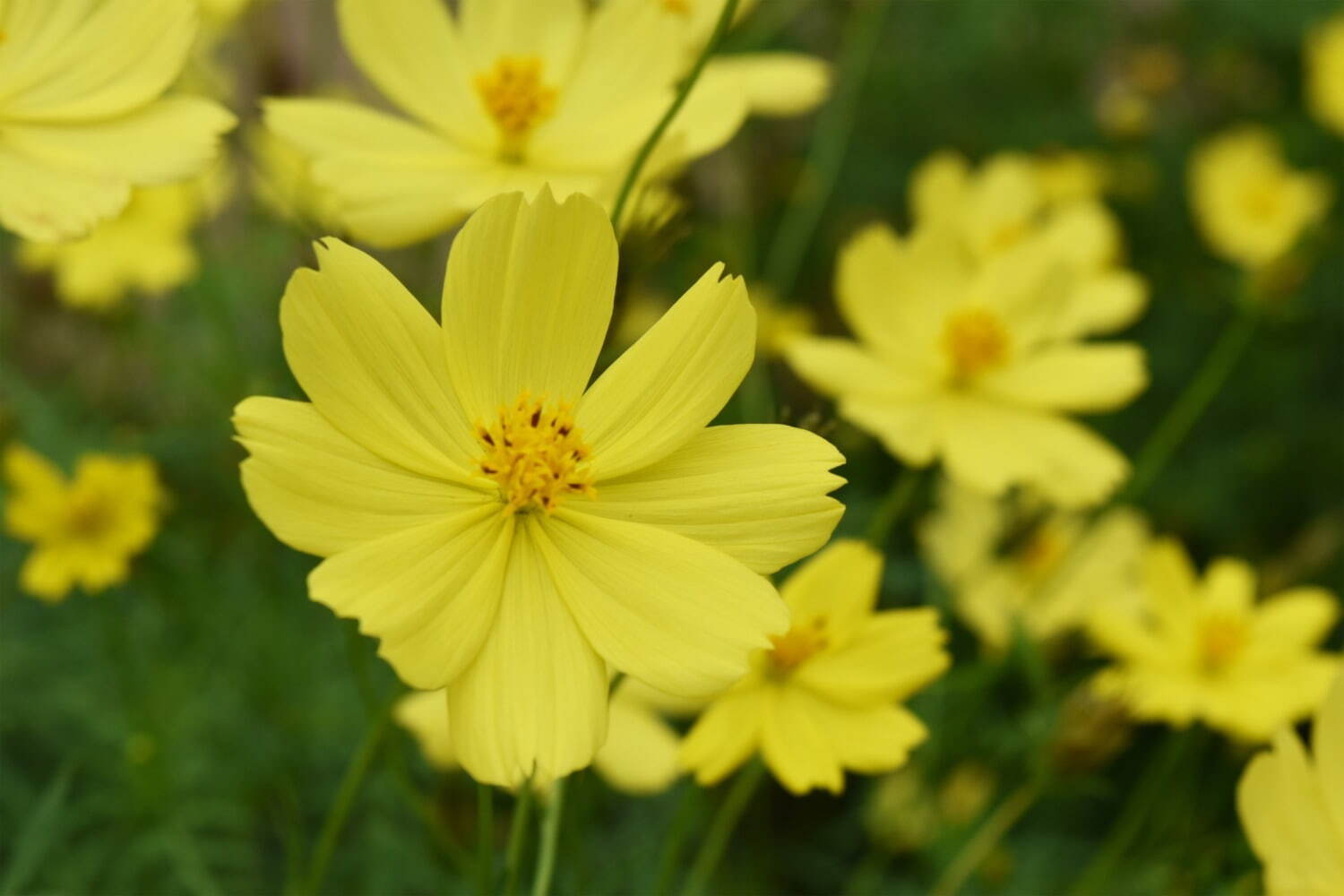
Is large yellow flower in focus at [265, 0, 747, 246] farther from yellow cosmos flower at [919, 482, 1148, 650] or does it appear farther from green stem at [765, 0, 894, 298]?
green stem at [765, 0, 894, 298]

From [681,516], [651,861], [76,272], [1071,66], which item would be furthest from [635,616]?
[1071,66]

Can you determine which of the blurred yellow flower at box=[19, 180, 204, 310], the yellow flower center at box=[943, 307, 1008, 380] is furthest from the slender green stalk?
the blurred yellow flower at box=[19, 180, 204, 310]

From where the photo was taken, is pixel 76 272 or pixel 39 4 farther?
pixel 76 272

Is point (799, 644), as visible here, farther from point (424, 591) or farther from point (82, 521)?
point (82, 521)

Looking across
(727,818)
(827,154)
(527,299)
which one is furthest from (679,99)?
(827,154)

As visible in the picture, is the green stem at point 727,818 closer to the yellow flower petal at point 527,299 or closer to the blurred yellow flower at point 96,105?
the yellow flower petal at point 527,299

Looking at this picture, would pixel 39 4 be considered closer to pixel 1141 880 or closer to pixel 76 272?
pixel 76 272
